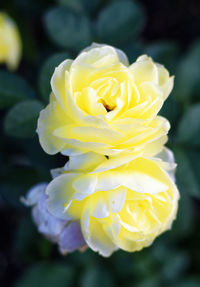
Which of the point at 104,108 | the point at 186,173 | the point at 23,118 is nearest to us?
the point at 104,108

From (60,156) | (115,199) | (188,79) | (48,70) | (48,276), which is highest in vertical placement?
(48,70)

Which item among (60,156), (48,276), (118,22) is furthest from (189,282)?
(118,22)

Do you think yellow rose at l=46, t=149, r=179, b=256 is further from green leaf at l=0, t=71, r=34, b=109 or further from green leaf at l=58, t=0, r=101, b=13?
green leaf at l=58, t=0, r=101, b=13

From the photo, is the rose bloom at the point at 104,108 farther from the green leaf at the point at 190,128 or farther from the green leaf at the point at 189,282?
the green leaf at the point at 189,282

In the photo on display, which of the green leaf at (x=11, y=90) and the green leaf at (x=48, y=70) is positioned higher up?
the green leaf at (x=48, y=70)

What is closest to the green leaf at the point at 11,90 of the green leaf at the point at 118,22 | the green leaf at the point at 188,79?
the green leaf at the point at 118,22

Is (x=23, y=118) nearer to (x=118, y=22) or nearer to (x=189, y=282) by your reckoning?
(x=118, y=22)

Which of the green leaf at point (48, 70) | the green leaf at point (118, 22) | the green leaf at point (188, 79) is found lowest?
the green leaf at point (188, 79)
